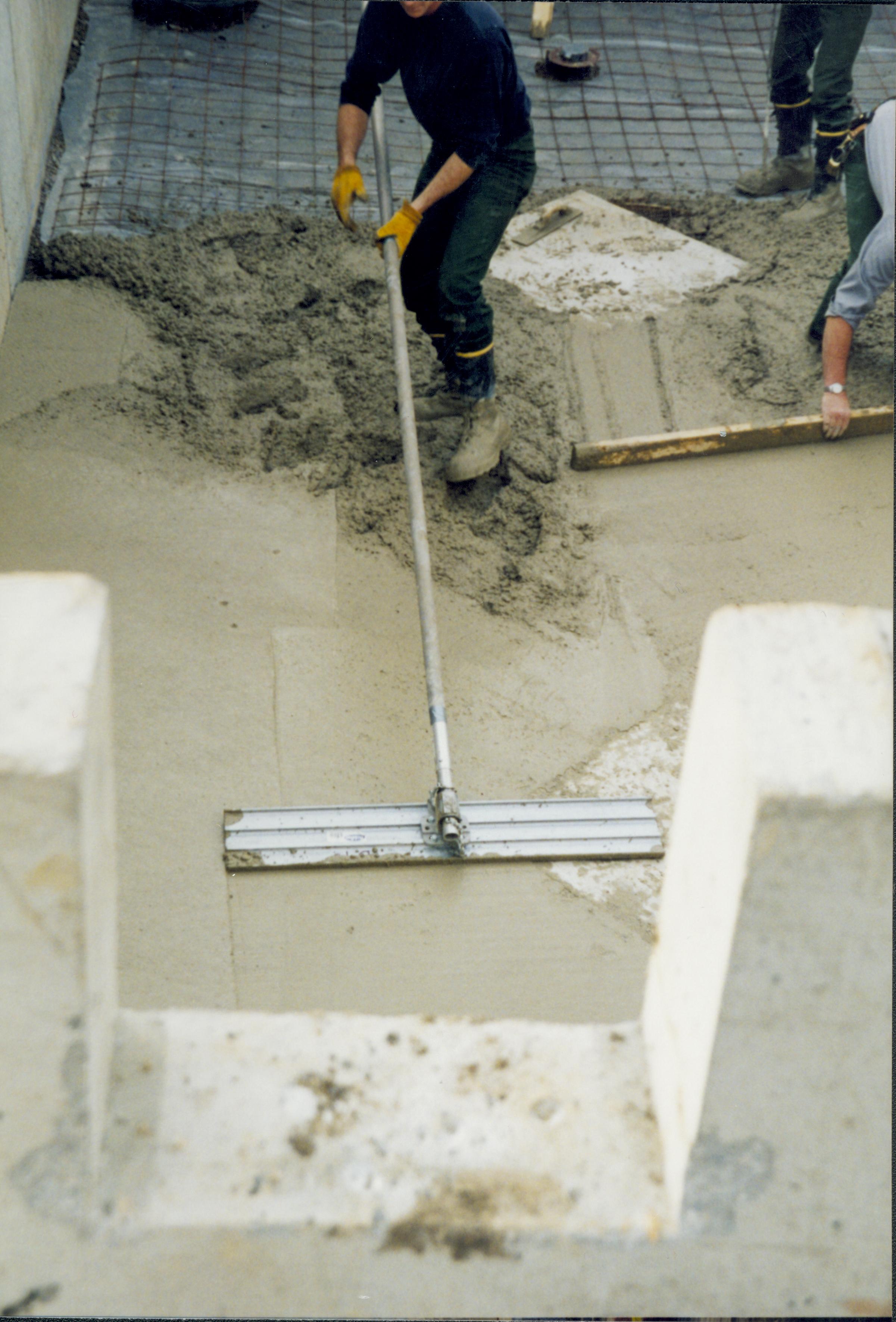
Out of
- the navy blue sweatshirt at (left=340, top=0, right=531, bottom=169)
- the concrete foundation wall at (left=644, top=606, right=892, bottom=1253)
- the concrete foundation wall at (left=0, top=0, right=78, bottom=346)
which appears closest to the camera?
the concrete foundation wall at (left=644, top=606, right=892, bottom=1253)

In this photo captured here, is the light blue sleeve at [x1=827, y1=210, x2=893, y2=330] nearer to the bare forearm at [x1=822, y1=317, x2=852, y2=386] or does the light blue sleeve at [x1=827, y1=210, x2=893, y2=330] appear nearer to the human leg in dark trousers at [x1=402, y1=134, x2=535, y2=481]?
the bare forearm at [x1=822, y1=317, x2=852, y2=386]

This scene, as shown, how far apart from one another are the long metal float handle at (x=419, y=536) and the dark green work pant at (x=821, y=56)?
221 centimetres

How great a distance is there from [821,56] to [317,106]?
7.59 ft

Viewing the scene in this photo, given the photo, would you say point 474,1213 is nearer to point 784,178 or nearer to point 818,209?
point 818,209

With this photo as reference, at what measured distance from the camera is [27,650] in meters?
1.16

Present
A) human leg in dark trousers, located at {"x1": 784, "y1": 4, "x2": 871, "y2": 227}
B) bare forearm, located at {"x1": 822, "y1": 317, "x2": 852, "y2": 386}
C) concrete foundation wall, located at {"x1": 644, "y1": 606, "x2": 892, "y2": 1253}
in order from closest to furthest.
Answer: concrete foundation wall, located at {"x1": 644, "y1": 606, "x2": 892, "y2": 1253} → bare forearm, located at {"x1": 822, "y1": 317, "x2": 852, "y2": 386} → human leg in dark trousers, located at {"x1": 784, "y1": 4, "x2": 871, "y2": 227}

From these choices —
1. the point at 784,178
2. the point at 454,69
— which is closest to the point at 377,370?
the point at 454,69

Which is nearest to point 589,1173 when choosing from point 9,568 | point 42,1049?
point 42,1049

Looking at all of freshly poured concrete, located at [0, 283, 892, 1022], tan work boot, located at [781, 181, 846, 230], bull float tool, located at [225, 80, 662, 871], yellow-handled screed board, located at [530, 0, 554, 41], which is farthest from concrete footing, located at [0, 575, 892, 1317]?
yellow-handled screed board, located at [530, 0, 554, 41]

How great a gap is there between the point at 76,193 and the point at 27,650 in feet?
14.3

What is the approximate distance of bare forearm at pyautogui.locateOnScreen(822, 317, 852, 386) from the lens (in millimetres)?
4043

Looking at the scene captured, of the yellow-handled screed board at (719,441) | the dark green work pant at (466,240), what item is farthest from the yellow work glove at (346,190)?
the yellow-handled screed board at (719,441)

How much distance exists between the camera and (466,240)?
149 inches

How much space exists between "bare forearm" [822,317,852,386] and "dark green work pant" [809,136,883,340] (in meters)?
0.11
